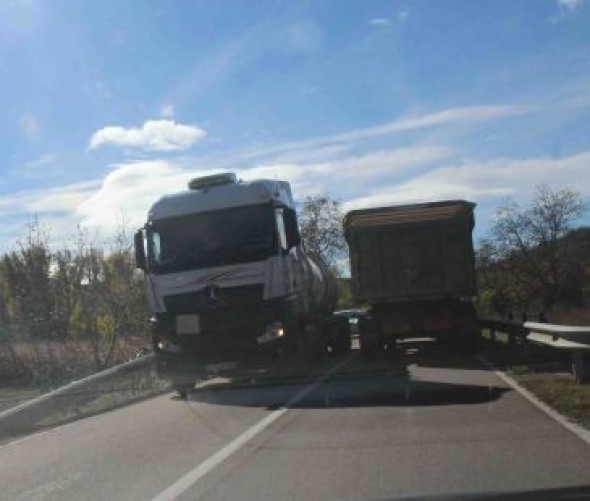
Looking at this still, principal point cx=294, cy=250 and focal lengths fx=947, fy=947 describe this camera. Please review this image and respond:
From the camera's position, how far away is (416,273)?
20906 mm

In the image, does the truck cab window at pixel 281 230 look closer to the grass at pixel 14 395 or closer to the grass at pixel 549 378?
the grass at pixel 549 378

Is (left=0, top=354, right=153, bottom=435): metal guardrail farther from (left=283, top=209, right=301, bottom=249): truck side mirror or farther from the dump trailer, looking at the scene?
the dump trailer

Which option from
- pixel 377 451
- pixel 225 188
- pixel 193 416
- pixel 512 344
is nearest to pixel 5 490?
pixel 377 451

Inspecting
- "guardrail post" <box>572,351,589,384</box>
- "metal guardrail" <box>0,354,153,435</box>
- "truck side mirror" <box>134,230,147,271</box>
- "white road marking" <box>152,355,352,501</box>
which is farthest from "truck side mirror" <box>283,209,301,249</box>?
"guardrail post" <box>572,351,589,384</box>

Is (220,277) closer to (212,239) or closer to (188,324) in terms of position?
(212,239)

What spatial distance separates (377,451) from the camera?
30.4 feet

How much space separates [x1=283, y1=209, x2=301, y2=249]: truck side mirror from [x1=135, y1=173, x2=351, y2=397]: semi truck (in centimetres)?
2

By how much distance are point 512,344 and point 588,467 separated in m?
14.7

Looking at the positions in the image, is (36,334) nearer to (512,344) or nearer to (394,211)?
(394,211)

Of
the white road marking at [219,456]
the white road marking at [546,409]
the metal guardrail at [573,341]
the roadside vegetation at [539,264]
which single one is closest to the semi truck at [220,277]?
the white road marking at [219,456]

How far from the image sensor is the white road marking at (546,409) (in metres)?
9.60

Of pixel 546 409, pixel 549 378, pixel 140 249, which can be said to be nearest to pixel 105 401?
pixel 140 249

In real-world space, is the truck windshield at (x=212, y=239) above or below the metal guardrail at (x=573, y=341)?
above

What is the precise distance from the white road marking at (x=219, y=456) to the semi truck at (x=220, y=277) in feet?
4.99
